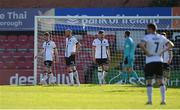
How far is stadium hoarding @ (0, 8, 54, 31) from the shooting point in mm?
35938

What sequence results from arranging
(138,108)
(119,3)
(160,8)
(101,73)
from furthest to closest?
(119,3), (160,8), (101,73), (138,108)

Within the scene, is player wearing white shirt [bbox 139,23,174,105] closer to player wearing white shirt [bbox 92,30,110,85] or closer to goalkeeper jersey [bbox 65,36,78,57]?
goalkeeper jersey [bbox 65,36,78,57]

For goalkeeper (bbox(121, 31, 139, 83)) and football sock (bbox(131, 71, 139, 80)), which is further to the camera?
football sock (bbox(131, 71, 139, 80))

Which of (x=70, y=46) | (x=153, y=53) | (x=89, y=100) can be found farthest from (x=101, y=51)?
(x=153, y=53)

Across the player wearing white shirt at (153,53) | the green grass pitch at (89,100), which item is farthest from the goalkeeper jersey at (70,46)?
the player wearing white shirt at (153,53)

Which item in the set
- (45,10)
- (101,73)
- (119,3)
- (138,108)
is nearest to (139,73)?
(101,73)

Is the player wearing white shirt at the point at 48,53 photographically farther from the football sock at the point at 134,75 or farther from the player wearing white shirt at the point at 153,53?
the player wearing white shirt at the point at 153,53

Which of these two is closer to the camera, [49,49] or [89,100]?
[89,100]

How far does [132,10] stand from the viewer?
35.5 metres

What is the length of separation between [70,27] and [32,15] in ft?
16.3

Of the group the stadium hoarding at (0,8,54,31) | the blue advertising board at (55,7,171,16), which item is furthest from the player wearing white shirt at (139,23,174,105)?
the stadium hoarding at (0,8,54,31)

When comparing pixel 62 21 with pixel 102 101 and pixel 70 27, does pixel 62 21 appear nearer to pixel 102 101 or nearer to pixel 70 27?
pixel 70 27

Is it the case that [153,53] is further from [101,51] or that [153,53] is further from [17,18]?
[17,18]

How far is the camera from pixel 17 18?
36.1 meters
